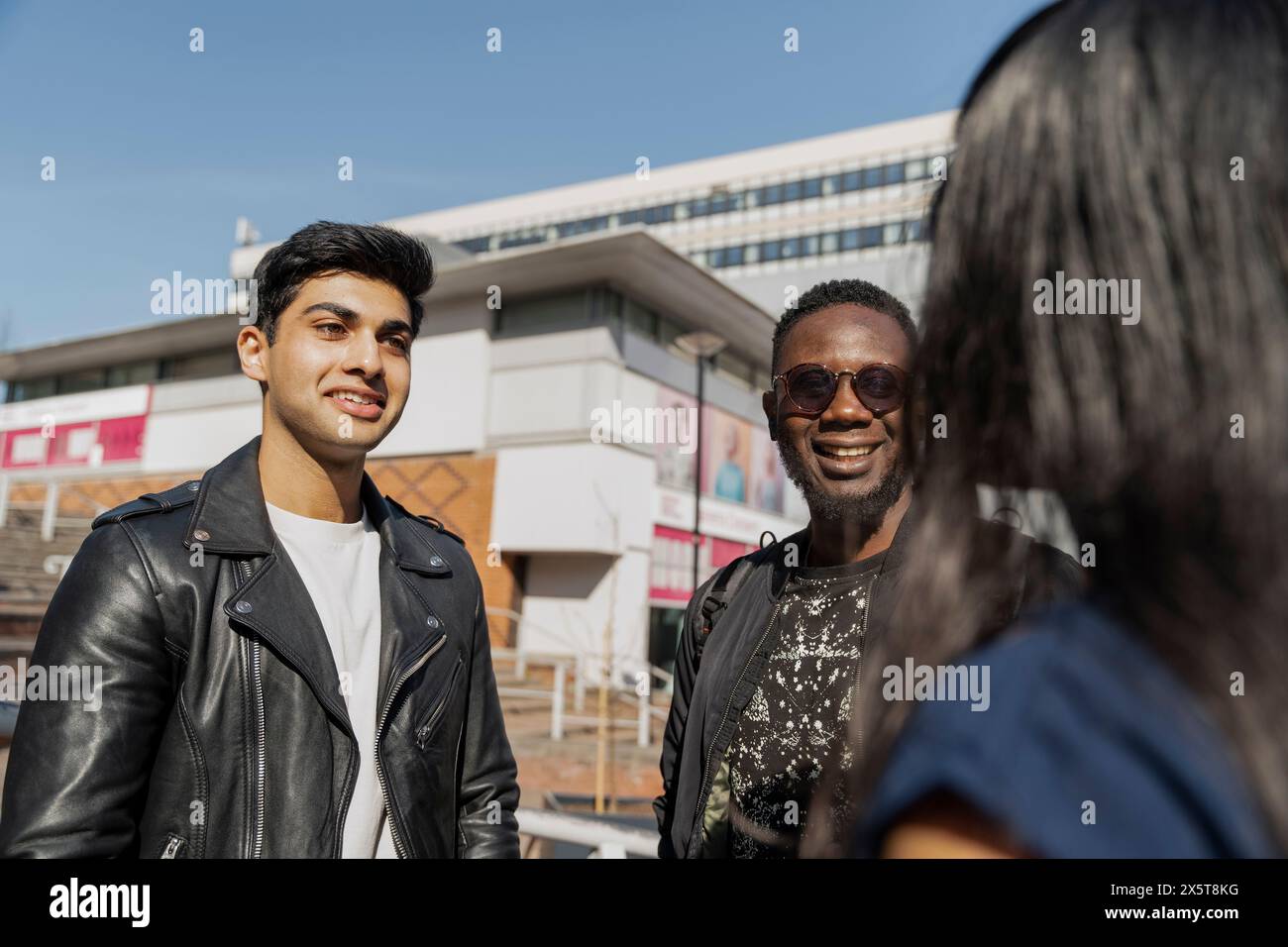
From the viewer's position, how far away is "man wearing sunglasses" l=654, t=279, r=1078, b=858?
1930 millimetres

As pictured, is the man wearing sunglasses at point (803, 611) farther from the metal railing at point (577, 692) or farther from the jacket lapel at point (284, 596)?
the metal railing at point (577, 692)

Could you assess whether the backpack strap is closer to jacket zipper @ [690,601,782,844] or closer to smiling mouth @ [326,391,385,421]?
jacket zipper @ [690,601,782,844]

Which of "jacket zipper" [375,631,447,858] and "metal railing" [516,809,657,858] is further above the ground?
"jacket zipper" [375,631,447,858]

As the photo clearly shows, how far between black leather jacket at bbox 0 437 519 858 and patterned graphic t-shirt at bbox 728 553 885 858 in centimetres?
70

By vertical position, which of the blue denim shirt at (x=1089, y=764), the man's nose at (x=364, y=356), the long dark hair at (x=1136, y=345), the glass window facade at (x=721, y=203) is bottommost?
the blue denim shirt at (x=1089, y=764)

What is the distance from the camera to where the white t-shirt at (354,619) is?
190cm

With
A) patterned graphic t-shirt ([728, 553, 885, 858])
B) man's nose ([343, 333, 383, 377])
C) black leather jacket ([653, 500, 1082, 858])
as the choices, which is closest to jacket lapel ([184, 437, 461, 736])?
man's nose ([343, 333, 383, 377])

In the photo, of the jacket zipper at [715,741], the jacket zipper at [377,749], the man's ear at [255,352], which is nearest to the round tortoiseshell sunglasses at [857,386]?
the jacket zipper at [715,741]

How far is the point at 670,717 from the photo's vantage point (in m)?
2.54

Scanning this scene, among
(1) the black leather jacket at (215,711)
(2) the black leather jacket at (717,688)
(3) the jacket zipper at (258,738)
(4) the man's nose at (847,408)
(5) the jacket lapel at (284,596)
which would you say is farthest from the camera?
(4) the man's nose at (847,408)

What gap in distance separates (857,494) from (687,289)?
17.3 metres

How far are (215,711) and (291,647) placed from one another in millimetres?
191

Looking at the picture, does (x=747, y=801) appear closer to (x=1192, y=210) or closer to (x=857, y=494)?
(x=857, y=494)

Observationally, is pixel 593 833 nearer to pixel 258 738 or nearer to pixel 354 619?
pixel 354 619
